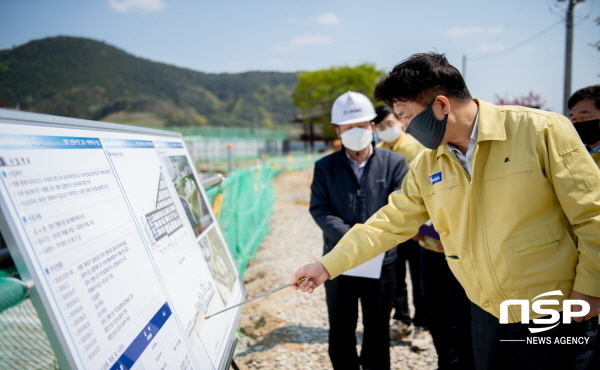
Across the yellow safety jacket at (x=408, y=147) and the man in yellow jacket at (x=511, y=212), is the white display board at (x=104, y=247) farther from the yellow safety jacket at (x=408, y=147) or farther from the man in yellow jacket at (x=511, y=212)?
the yellow safety jacket at (x=408, y=147)

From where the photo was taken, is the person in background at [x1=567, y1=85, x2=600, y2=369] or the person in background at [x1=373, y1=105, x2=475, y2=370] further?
the person in background at [x1=373, y1=105, x2=475, y2=370]

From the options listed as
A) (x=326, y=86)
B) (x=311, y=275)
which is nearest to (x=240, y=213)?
(x=311, y=275)

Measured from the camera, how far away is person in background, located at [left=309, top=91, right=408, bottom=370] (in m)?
2.85

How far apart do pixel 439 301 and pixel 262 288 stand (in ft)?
8.79

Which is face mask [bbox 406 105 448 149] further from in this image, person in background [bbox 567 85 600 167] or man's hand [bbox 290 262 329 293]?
person in background [bbox 567 85 600 167]

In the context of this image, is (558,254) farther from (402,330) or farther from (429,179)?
(402,330)

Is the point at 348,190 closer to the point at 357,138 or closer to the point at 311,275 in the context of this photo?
the point at 357,138

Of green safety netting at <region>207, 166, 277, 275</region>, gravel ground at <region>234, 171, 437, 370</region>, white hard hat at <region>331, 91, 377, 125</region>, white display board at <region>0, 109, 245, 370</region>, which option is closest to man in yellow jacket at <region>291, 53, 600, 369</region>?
white hard hat at <region>331, 91, 377, 125</region>

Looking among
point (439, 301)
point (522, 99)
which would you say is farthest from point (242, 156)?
point (439, 301)

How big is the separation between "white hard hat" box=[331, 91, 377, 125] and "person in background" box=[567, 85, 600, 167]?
1403 millimetres

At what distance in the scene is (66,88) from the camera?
241 feet

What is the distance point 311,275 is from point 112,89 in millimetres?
93182

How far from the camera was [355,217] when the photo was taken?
2.85 meters

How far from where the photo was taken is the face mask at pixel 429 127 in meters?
1.83
